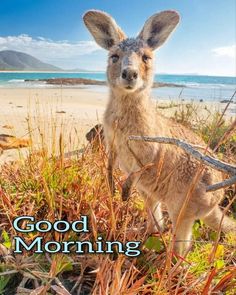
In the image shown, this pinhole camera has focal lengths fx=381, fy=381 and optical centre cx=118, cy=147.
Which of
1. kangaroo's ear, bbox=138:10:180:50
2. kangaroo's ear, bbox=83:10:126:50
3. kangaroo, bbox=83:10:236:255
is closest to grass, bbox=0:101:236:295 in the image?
kangaroo, bbox=83:10:236:255

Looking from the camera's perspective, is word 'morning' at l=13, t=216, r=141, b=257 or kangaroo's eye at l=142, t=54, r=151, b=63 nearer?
word 'morning' at l=13, t=216, r=141, b=257

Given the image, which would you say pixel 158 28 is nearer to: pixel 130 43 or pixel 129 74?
pixel 130 43

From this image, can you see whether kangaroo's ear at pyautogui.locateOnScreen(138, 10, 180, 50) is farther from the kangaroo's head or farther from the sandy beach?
the sandy beach

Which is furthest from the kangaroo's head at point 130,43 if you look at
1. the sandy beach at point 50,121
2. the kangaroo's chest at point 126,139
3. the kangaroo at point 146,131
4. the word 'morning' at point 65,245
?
the word 'morning' at point 65,245

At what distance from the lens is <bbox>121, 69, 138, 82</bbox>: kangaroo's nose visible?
304 centimetres

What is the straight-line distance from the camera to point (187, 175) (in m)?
3.12

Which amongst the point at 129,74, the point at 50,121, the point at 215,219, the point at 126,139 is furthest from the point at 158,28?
the point at 50,121

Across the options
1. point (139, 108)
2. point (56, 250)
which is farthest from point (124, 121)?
point (56, 250)

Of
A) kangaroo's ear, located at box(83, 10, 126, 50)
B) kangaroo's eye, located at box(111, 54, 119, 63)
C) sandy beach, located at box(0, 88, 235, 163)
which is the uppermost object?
kangaroo's ear, located at box(83, 10, 126, 50)

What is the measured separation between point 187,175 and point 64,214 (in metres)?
1.04

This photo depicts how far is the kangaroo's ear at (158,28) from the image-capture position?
11.1 feet

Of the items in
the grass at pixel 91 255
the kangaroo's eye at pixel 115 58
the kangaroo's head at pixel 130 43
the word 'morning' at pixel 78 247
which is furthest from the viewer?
the kangaroo's eye at pixel 115 58

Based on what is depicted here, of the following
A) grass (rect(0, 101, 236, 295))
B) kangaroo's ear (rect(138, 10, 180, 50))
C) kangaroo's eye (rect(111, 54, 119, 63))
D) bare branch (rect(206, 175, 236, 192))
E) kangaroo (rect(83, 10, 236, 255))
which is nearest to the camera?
bare branch (rect(206, 175, 236, 192))

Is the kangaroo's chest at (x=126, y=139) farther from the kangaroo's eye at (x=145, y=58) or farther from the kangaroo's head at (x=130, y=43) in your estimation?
the kangaroo's eye at (x=145, y=58)
